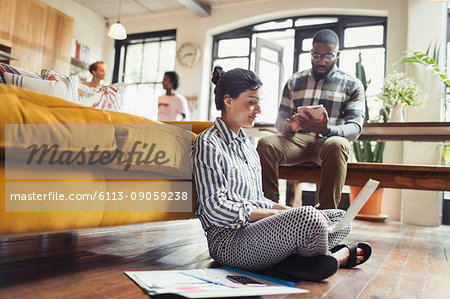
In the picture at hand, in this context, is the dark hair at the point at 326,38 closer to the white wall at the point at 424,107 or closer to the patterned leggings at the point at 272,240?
the patterned leggings at the point at 272,240

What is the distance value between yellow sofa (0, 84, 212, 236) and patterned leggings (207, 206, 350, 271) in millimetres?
287

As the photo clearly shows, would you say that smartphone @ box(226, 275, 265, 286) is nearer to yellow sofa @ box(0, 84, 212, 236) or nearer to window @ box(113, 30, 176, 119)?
yellow sofa @ box(0, 84, 212, 236)

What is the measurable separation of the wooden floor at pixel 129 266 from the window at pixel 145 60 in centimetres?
425

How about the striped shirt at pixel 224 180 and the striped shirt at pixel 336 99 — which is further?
the striped shirt at pixel 336 99

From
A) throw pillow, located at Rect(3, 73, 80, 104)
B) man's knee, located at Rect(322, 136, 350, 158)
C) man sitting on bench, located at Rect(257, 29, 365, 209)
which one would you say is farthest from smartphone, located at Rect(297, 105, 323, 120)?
throw pillow, located at Rect(3, 73, 80, 104)

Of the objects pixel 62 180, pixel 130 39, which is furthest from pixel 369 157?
pixel 130 39

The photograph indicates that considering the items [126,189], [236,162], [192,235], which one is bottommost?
[192,235]

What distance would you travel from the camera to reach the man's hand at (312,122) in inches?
85.0

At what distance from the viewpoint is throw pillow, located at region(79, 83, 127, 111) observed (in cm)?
215

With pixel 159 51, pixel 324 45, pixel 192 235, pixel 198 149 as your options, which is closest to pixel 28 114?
pixel 198 149

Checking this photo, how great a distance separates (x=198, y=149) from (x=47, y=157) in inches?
18.1

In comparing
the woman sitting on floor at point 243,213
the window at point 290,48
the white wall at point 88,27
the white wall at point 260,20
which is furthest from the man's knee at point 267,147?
the white wall at point 88,27

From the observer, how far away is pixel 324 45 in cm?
229

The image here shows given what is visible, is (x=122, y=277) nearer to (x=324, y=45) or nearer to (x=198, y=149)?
(x=198, y=149)
